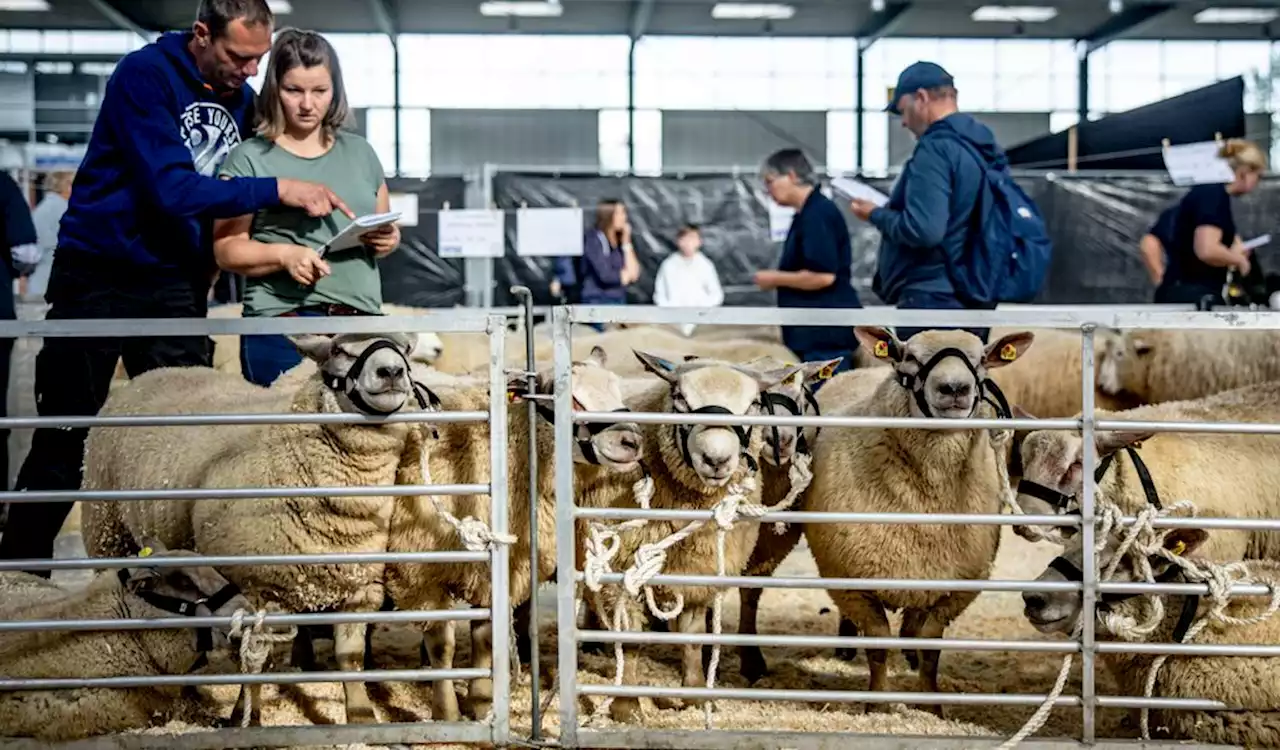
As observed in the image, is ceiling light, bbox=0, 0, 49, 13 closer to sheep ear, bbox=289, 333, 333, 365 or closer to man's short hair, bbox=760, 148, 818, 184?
man's short hair, bbox=760, 148, 818, 184

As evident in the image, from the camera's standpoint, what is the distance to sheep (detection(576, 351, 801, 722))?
10.5 ft

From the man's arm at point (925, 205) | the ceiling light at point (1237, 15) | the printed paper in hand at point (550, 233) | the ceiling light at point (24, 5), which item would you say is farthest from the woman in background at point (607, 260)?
the ceiling light at point (1237, 15)

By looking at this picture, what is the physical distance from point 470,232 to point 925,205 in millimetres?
5708

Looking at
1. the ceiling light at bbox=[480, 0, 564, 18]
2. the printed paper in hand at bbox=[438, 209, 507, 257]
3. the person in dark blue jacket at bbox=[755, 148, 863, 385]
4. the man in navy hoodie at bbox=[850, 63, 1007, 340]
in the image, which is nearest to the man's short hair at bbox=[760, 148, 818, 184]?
the person in dark blue jacket at bbox=[755, 148, 863, 385]

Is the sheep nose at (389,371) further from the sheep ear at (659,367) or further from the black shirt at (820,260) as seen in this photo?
the black shirt at (820,260)

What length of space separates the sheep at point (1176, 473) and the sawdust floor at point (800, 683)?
595mm

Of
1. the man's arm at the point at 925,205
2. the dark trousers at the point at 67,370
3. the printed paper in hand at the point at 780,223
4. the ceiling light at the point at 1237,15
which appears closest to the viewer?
the dark trousers at the point at 67,370

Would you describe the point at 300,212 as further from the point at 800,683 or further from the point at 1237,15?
the point at 1237,15

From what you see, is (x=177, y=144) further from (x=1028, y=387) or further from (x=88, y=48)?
(x=88, y=48)

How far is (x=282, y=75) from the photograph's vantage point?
3.28 m

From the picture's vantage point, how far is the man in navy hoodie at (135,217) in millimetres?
3289

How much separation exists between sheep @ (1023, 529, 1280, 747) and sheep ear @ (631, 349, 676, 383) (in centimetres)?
110

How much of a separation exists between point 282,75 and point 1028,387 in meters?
5.12

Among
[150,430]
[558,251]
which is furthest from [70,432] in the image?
[558,251]
